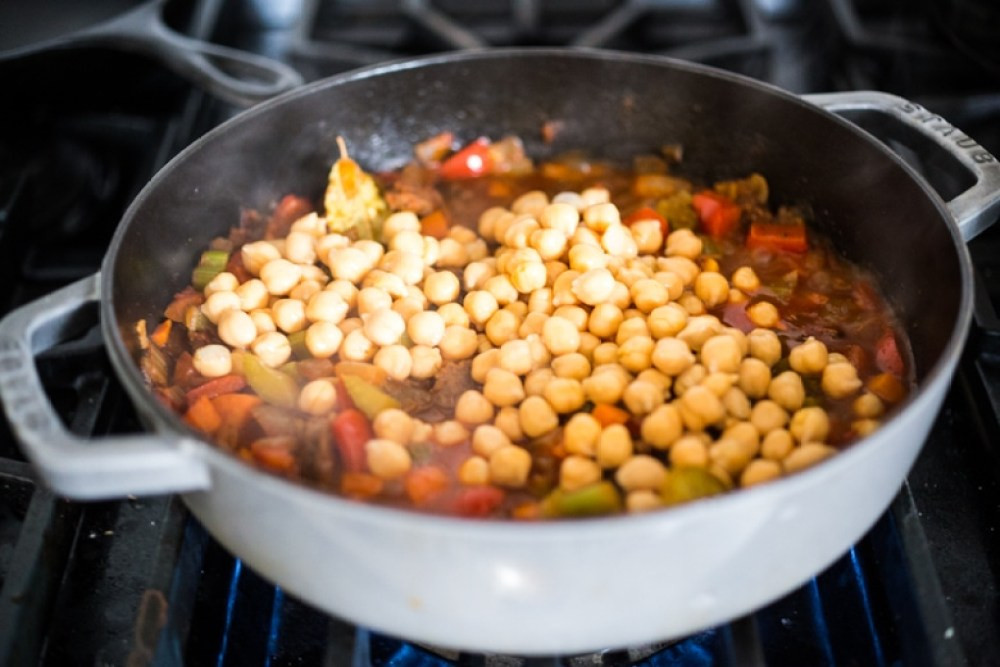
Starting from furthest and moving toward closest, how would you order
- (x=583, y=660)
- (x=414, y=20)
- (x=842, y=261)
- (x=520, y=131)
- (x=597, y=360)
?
(x=414, y=20) < (x=520, y=131) < (x=842, y=261) < (x=597, y=360) < (x=583, y=660)

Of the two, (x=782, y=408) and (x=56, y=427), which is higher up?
(x=782, y=408)

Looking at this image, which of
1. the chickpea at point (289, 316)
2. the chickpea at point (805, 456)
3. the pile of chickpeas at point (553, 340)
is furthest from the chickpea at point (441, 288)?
the chickpea at point (805, 456)

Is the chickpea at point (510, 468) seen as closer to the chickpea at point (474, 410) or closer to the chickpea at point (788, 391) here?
the chickpea at point (474, 410)

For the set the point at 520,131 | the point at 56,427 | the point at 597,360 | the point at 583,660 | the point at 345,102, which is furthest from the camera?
the point at 520,131

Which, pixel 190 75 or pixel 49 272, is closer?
pixel 190 75

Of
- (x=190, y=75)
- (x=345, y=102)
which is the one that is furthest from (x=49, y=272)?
(x=345, y=102)

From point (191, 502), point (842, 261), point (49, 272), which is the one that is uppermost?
point (842, 261)

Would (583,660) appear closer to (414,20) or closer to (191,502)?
(191,502)
